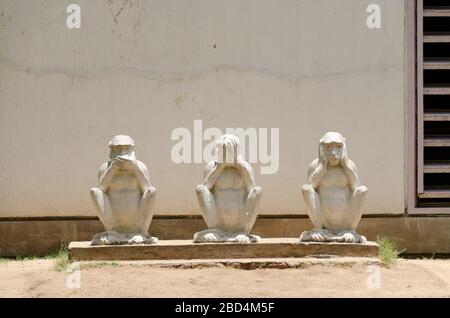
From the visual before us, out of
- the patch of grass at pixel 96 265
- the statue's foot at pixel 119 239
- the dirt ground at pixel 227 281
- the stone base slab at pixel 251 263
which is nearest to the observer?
the dirt ground at pixel 227 281

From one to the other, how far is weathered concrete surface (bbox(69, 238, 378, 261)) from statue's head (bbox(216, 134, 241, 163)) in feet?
2.87

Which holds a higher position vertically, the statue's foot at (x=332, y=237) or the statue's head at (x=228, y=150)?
the statue's head at (x=228, y=150)

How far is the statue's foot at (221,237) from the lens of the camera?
8133 millimetres

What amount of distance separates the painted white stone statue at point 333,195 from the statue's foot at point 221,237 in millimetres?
604

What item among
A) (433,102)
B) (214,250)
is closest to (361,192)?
(214,250)

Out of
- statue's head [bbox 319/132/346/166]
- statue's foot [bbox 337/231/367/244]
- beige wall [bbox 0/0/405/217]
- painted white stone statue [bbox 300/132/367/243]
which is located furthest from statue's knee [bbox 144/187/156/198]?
statue's foot [bbox 337/231/367/244]

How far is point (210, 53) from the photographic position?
9445 mm

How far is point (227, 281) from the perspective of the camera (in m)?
7.21

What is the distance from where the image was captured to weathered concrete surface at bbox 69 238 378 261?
795 centimetres

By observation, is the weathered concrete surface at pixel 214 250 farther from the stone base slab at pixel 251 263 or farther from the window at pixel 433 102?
the window at pixel 433 102

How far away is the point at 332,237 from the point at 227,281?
1492 millimetres

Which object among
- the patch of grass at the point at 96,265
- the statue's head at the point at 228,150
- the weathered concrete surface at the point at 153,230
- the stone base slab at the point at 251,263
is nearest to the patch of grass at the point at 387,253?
the stone base slab at the point at 251,263

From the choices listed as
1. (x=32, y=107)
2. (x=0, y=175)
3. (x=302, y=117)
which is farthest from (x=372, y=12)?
(x=0, y=175)

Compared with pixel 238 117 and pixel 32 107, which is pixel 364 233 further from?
pixel 32 107
